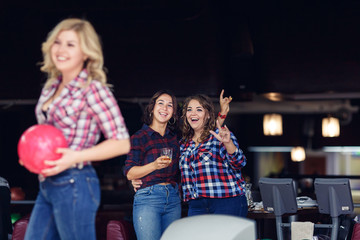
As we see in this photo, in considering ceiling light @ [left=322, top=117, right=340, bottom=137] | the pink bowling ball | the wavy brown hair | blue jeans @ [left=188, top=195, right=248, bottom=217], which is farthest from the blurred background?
the pink bowling ball

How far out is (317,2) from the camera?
7.10 m

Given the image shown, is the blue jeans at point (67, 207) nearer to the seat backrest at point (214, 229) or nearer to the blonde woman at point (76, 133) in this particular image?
the blonde woman at point (76, 133)

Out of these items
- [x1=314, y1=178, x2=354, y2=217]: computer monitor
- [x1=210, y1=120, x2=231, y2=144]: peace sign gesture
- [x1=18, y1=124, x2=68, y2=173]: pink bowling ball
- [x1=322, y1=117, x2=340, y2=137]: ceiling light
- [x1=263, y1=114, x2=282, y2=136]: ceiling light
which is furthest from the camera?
[x1=263, y1=114, x2=282, y2=136]: ceiling light

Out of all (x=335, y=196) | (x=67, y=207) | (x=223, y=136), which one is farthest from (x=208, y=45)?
(x=67, y=207)

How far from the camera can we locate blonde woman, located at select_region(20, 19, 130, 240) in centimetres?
256

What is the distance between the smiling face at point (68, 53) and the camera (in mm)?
2712

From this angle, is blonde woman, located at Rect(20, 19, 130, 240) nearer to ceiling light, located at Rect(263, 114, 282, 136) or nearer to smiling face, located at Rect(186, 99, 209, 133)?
smiling face, located at Rect(186, 99, 209, 133)

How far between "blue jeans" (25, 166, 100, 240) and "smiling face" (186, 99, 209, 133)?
1.49 m

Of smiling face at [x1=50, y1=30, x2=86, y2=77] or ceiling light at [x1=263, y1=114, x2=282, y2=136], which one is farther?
ceiling light at [x1=263, y1=114, x2=282, y2=136]

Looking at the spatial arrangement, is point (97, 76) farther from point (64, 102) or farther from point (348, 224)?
point (348, 224)

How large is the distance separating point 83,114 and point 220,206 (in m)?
1.52

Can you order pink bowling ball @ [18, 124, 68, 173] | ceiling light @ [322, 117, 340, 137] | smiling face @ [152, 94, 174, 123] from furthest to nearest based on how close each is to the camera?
ceiling light @ [322, 117, 340, 137] → smiling face @ [152, 94, 174, 123] → pink bowling ball @ [18, 124, 68, 173]

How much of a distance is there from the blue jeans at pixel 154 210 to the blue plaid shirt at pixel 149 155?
5 cm

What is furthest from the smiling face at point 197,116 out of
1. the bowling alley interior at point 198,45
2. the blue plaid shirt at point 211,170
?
the bowling alley interior at point 198,45
